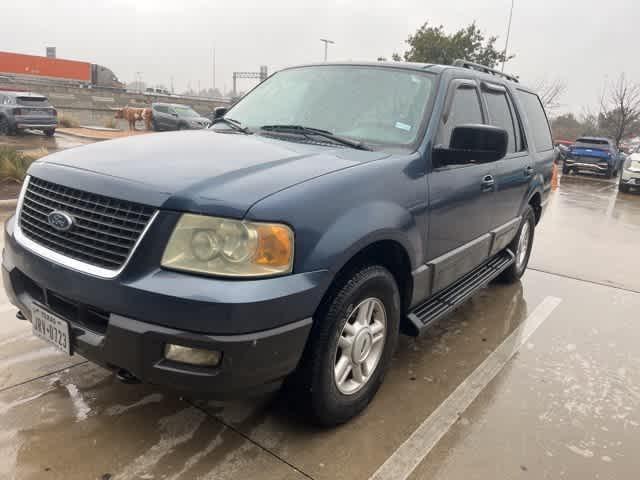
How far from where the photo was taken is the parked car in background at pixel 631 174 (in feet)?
47.9

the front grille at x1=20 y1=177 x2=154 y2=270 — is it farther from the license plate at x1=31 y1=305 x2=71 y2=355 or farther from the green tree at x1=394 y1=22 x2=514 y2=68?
the green tree at x1=394 y1=22 x2=514 y2=68

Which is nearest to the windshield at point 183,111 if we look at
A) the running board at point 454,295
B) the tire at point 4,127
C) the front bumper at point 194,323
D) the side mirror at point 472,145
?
the tire at point 4,127

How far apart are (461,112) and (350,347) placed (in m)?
1.84

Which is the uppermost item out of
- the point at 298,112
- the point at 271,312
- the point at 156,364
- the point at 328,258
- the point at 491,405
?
the point at 298,112

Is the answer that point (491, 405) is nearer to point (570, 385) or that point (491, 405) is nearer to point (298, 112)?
point (570, 385)

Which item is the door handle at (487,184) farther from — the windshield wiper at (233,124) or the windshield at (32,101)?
the windshield at (32,101)

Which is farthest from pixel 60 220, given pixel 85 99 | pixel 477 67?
pixel 85 99

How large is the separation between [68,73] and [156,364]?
54.6 metres

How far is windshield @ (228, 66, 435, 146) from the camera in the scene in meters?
3.18

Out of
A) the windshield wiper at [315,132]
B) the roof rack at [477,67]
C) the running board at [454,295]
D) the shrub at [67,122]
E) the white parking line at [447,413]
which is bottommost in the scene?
the white parking line at [447,413]

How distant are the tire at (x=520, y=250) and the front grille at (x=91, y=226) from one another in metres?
3.89

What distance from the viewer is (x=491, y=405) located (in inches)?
123

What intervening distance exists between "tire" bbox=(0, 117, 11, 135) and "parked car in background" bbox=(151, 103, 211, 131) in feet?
21.1

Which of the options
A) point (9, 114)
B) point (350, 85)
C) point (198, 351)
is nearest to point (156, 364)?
point (198, 351)
